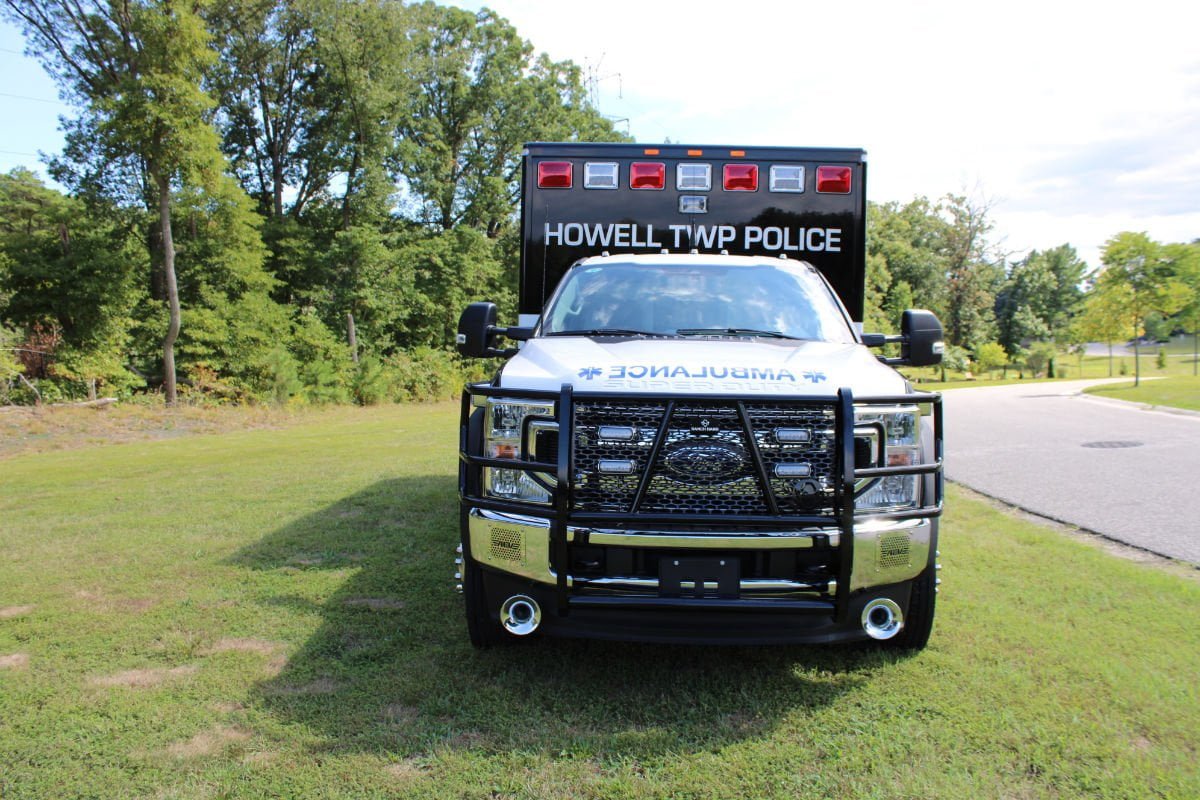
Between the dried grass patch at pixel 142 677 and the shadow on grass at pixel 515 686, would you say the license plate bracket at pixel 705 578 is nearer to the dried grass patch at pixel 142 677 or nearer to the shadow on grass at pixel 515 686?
the shadow on grass at pixel 515 686

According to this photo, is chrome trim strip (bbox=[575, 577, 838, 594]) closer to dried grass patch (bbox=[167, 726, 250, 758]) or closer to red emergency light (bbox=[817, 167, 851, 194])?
dried grass patch (bbox=[167, 726, 250, 758])

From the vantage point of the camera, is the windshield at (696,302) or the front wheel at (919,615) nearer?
the front wheel at (919,615)

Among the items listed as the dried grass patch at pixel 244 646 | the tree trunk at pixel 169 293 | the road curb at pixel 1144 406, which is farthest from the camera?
the tree trunk at pixel 169 293

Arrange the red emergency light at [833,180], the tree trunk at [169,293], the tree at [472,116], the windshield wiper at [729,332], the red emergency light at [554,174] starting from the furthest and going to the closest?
1. the tree at [472,116]
2. the tree trunk at [169,293]
3. the red emergency light at [554,174]
4. the red emergency light at [833,180]
5. the windshield wiper at [729,332]

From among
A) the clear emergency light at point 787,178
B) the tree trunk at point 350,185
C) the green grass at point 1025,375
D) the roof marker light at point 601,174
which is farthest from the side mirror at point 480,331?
the green grass at point 1025,375

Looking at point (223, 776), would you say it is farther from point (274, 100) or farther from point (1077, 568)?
point (274, 100)

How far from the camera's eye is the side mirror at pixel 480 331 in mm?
4832

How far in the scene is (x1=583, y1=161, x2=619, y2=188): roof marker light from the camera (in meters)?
6.46

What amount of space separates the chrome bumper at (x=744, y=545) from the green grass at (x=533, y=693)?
0.56 meters

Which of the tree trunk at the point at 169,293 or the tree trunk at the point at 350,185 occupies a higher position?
the tree trunk at the point at 350,185

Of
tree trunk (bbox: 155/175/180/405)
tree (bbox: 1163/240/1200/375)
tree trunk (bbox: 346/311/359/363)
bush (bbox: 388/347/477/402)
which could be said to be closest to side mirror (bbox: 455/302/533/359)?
tree trunk (bbox: 155/175/180/405)

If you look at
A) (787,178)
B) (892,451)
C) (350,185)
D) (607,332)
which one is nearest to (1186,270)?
(787,178)

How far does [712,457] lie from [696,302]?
1.59 m

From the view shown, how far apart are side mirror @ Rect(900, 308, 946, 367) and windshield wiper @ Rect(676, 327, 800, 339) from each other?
0.75 m
